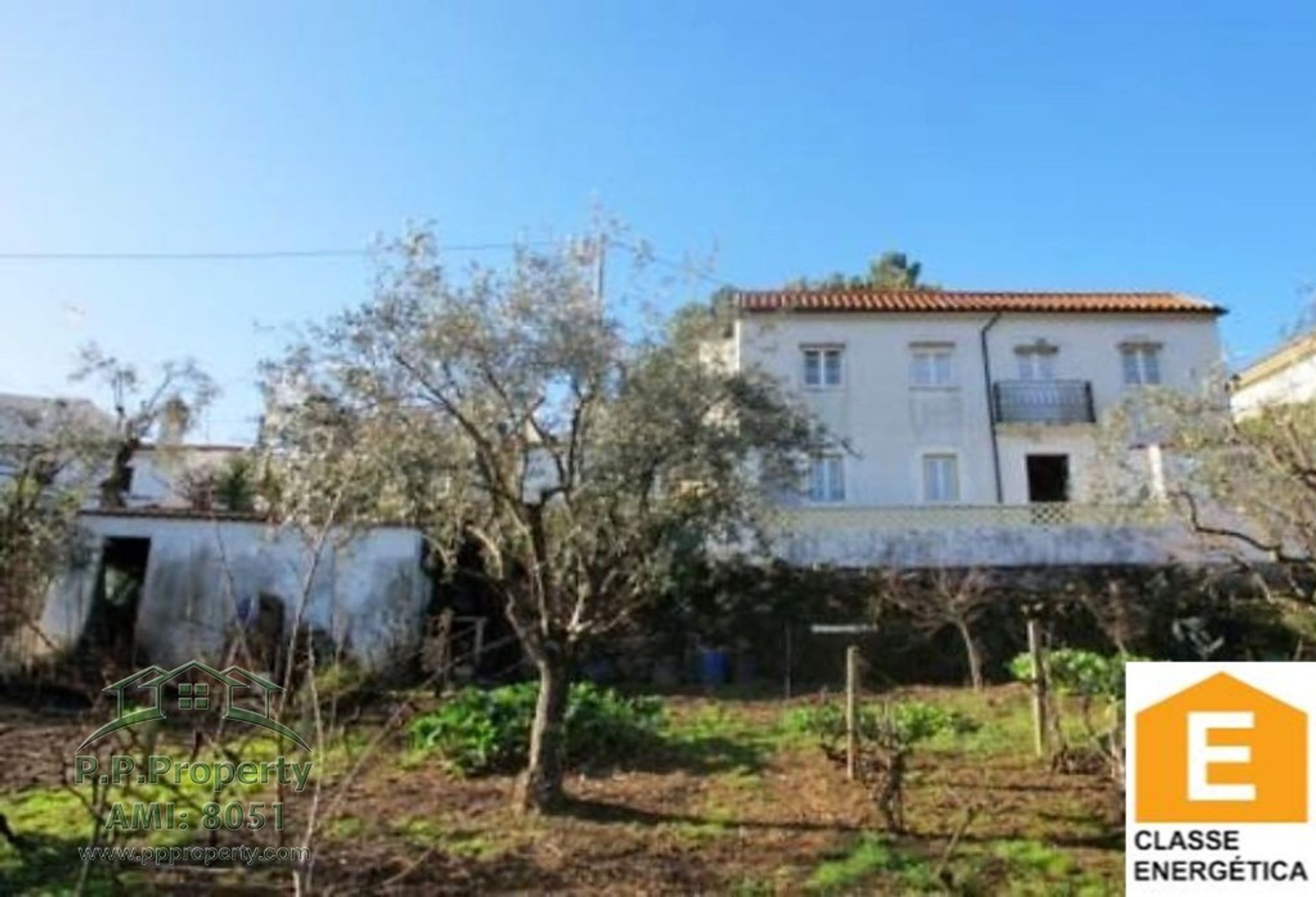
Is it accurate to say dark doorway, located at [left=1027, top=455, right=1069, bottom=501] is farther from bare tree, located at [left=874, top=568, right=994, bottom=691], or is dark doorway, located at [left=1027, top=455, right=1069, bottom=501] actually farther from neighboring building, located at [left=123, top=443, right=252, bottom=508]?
neighboring building, located at [left=123, top=443, right=252, bottom=508]

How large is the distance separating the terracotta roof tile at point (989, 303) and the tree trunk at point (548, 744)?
62.9ft

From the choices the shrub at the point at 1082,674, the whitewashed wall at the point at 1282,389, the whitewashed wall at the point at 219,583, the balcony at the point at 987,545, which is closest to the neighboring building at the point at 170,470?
the whitewashed wall at the point at 219,583

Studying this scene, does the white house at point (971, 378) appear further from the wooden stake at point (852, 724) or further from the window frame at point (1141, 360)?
the wooden stake at point (852, 724)

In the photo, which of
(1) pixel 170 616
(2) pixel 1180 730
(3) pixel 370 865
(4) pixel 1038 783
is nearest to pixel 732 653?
(4) pixel 1038 783

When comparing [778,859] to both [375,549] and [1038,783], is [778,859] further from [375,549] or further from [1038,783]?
[375,549]

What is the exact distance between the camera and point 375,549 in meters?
17.9

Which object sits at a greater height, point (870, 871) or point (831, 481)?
point (831, 481)

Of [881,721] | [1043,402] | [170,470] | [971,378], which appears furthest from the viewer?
[971,378]

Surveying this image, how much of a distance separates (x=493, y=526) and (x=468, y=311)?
199 centimetres

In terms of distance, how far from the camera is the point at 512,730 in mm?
10406

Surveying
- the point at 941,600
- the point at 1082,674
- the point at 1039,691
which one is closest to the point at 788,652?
the point at 941,600

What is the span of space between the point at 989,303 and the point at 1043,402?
3067 mm

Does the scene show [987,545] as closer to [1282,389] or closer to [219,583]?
[1282,389]

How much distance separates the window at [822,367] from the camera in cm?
2791
